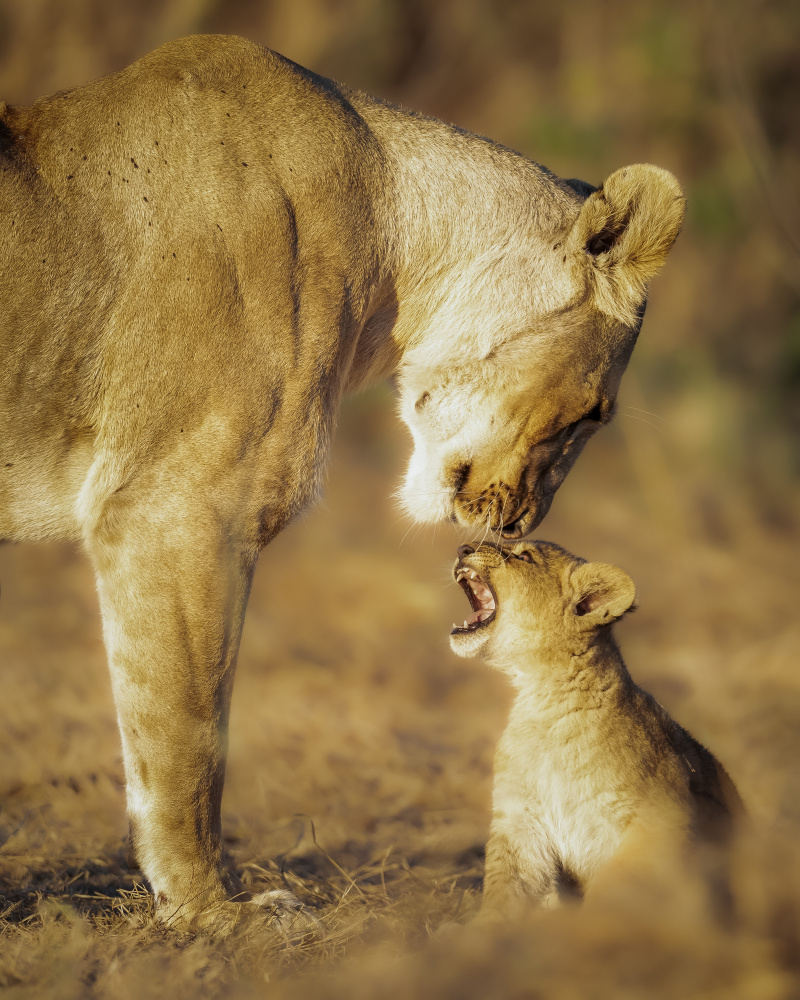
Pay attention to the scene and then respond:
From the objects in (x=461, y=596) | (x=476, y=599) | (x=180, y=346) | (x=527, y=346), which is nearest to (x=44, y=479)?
(x=180, y=346)

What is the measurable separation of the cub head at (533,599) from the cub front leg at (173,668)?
880 millimetres

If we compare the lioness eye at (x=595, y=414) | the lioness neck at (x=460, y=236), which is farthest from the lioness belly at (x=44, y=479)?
the lioness eye at (x=595, y=414)

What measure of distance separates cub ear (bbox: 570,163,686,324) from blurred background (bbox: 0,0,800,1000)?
554 millimetres

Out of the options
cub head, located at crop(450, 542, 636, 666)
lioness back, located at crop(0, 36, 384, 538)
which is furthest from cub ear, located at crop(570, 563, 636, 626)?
lioness back, located at crop(0, 36, 384, 538)

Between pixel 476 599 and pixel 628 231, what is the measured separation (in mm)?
1309

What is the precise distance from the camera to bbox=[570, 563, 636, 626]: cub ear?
3312 mm

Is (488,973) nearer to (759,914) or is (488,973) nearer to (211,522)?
(759,914)

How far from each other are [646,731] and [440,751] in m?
2.28

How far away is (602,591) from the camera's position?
338cm

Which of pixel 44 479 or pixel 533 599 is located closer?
pixel 44 479

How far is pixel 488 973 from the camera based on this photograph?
68.9 inches

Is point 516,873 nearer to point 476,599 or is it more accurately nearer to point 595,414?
point 476,599

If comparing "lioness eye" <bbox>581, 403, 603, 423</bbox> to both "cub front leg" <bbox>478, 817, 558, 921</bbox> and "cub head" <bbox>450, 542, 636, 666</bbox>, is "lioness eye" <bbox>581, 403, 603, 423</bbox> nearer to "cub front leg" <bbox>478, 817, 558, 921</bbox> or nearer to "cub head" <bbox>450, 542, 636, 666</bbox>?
"cub head" <bbox>450, 542, 636, 666</bbox>

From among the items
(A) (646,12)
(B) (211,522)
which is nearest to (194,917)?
(B) (211,522)
